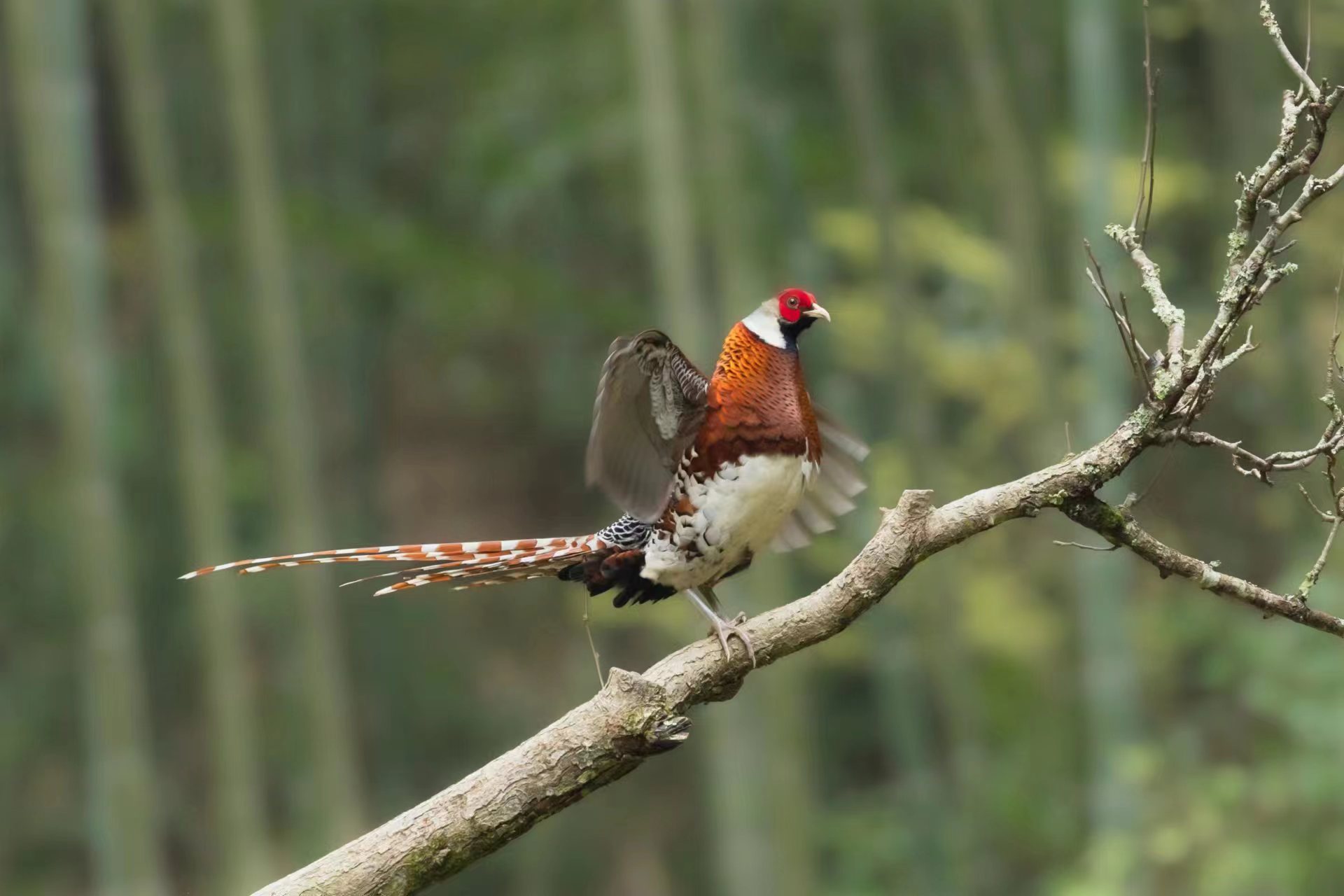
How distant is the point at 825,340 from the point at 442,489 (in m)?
4.42

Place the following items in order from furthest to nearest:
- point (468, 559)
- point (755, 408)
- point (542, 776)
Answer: point (755, 408) < point (468, 559) < point (542, 776)

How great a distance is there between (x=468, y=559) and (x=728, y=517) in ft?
1.38

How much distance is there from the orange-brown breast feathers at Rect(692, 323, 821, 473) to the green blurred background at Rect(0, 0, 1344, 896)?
1.79 metres

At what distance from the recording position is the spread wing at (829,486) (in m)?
2.74

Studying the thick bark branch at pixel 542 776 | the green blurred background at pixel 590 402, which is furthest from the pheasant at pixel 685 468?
the green blurred background at pixel 590 402

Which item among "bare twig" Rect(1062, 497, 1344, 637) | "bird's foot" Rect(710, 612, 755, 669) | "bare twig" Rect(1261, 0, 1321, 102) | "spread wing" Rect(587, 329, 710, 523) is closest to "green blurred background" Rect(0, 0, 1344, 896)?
"spread wing" Rect(587, 329, 710, 523)

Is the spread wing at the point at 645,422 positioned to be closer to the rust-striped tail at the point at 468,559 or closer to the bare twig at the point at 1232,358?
the rust-striped tail at the point at 468,559

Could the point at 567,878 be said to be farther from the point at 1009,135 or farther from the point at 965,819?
the point at 1009,135

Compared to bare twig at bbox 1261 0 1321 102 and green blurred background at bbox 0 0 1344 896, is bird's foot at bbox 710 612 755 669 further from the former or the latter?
green blurred background at bbox 0 0 1344 896

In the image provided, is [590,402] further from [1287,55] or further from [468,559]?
[1287,55]

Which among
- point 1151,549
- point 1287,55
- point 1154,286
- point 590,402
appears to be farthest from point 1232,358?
point 590,402

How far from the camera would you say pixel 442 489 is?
412 inches

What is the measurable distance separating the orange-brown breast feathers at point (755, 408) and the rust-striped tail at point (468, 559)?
10.5 inches

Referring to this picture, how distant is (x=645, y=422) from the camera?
2.60 meters
